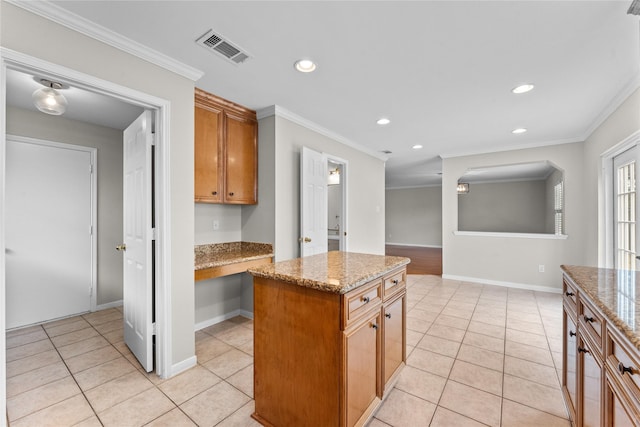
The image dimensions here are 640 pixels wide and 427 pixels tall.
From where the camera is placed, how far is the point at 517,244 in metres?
4.78

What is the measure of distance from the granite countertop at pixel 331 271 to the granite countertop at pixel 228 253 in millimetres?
1040

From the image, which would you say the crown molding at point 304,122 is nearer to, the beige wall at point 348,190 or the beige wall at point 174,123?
the beige wall at point 348,190

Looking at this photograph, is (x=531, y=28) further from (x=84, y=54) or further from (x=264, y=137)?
(x=84, y=54)

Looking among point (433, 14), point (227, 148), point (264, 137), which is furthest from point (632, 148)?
point (227, 148)

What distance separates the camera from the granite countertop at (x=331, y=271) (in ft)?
4.54

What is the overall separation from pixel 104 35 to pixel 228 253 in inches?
85.7

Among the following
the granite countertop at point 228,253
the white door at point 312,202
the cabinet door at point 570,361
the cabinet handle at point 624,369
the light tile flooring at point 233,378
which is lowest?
the light tile flooring at point 233,378

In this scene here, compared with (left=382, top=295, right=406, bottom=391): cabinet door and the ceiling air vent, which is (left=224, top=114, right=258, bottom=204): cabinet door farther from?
(left=382, top=295, right=406, bottom=391): cabinet door

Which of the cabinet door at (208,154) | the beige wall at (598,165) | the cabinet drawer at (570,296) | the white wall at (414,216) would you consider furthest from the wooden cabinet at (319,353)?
the white wall at (414,216)

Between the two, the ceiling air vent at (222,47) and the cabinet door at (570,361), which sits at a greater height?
the ceiling air vent at (222,47)

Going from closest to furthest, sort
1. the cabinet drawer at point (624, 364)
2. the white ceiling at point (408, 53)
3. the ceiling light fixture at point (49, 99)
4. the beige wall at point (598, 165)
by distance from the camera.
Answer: the cabinet drawer at point (624, 364) → the white ceiling at point (408, 53) → the ceiling light fixture at point (49, 99) → the beige wall at point (598, 165)

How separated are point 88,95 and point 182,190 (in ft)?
5.02

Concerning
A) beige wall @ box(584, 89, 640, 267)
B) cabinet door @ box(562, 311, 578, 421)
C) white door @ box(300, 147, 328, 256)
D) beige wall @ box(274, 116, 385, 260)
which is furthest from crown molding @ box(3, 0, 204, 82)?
beige wall @ box(584, 89, 640, 267)

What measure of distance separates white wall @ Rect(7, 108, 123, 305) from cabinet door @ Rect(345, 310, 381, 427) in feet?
12.0
